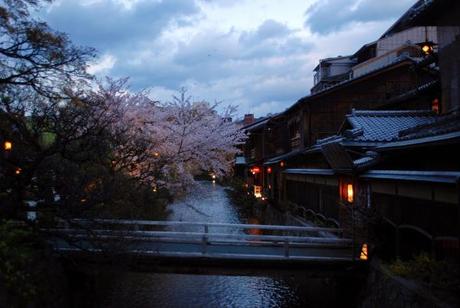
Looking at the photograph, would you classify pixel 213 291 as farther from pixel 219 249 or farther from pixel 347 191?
pixel 347 191

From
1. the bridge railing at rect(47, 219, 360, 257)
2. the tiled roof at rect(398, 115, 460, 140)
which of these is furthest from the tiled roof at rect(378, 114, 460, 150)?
the bridge railing at rect(47, 219, 360, 257)

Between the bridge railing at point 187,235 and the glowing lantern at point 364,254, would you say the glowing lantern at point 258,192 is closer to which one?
the bridge railing at point 187,235

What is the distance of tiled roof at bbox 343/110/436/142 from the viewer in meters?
15.5

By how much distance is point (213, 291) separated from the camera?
48.7 feet

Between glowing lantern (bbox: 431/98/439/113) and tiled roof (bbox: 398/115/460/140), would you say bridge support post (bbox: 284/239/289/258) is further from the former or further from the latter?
glowing lantern (bbox: 431/98/439/113)

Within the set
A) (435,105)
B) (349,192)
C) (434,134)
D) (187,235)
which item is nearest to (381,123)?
(349,192)

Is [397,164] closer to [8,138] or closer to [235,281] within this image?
[235,281]

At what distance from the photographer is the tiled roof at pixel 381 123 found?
15.5m

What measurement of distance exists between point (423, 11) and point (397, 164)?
186 inches

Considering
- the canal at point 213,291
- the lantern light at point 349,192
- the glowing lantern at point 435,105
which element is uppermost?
the glowing lantern at point 435,105

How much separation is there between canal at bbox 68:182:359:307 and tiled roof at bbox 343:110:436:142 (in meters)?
4.86

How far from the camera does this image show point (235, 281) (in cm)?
1605

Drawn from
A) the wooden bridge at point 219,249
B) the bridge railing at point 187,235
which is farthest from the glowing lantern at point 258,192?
the wooden bridge at point 219,249

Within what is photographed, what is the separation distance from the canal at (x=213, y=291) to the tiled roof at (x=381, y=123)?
4.86 metres
